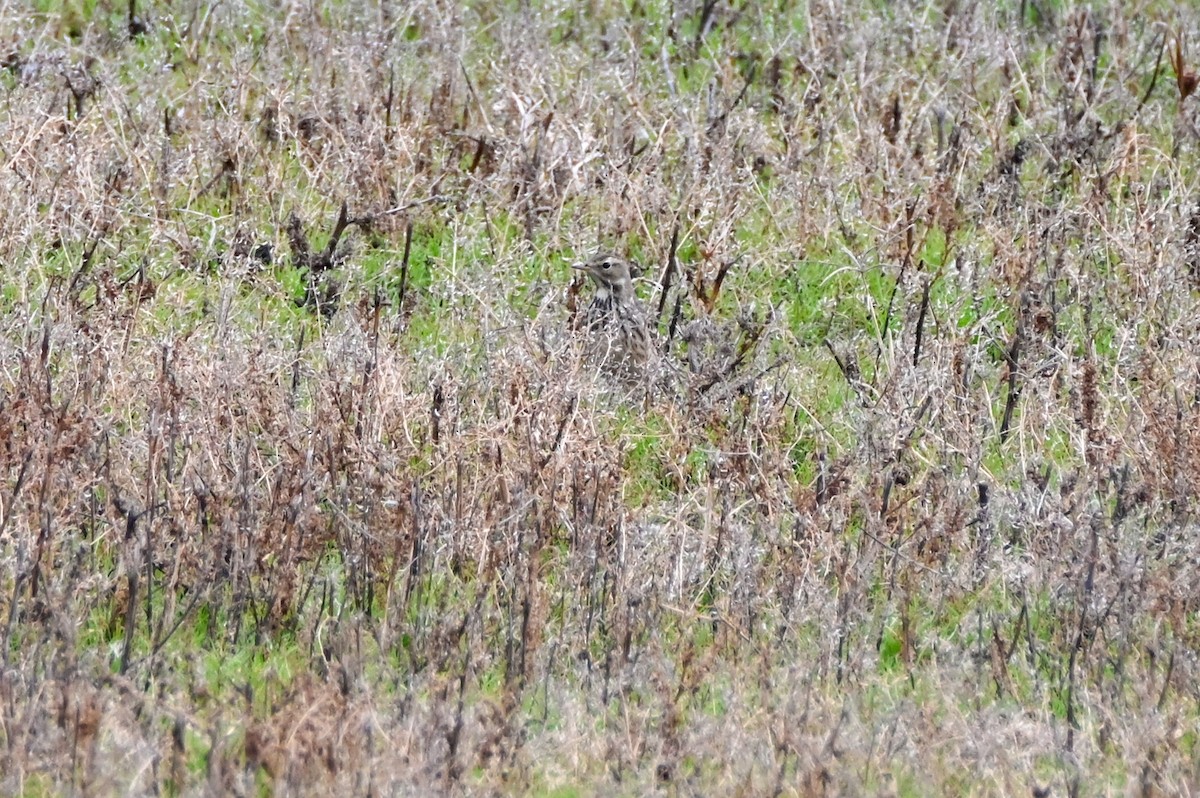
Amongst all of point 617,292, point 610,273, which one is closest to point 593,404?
point 617,292

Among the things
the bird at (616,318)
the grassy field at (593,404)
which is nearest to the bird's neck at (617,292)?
the bird at (616,318)

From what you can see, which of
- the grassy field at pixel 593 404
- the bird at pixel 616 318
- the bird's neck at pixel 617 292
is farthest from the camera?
the bird's neck at pixel 617 292

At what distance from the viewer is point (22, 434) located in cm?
600

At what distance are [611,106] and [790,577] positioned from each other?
3942 millimetres

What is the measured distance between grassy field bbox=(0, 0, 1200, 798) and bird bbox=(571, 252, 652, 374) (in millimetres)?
142

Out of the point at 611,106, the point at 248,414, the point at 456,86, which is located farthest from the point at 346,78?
the point at 248,414

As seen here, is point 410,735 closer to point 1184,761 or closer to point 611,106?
point 1184,761

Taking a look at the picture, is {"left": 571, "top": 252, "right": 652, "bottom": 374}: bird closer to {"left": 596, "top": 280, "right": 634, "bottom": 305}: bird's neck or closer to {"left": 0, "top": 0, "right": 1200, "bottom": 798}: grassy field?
{"left": 596, "top": 280, "right": 634, "bottom": 305}: bird's neck

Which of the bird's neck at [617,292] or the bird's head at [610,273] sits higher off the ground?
the bird's head at [610,273]

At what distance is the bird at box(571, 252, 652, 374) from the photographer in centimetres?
727

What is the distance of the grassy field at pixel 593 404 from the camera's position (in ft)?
15.7

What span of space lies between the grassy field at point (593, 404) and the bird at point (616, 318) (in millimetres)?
142

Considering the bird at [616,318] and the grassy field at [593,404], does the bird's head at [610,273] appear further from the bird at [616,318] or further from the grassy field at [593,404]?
the grassy field at [593,404]

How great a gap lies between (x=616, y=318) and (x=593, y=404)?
3.56ft
